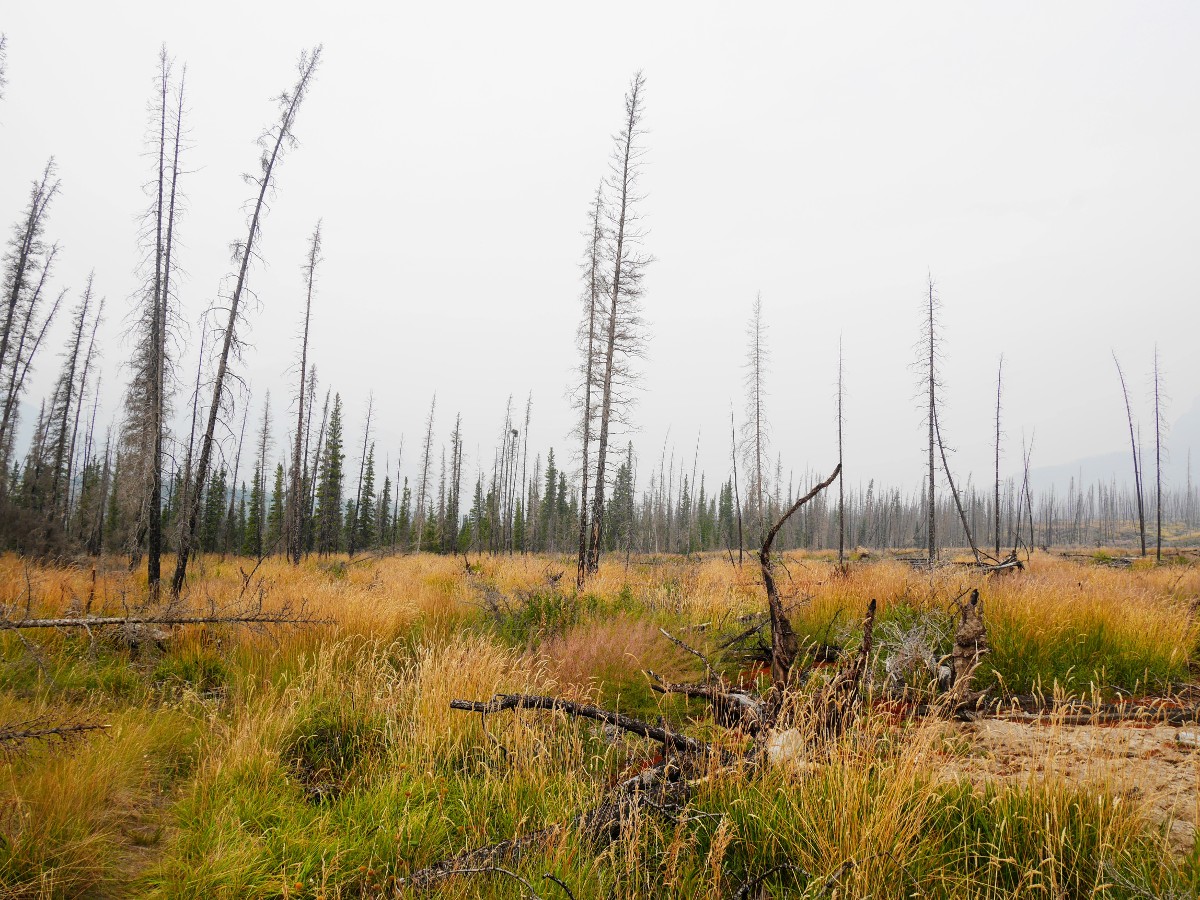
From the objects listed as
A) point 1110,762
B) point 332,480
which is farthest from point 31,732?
point 332,480

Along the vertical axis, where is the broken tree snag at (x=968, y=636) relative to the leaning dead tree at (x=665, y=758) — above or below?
above

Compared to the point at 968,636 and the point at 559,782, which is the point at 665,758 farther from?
the point at 968,636

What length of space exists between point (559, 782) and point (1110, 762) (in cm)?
271

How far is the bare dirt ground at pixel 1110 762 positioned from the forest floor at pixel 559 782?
22mm

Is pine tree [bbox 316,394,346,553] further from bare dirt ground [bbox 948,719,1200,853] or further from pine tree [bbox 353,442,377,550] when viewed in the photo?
bare dirt ground [bbox 948,719,1200,853]

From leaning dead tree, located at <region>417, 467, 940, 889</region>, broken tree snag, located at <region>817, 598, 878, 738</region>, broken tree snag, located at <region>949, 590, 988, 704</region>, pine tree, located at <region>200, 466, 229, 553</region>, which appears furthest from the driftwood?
pine tree, located at <region>200, 466, 229, 553</region>

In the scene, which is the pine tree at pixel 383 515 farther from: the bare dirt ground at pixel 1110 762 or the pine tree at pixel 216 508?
the bare dirt ground at pixel 1110 762

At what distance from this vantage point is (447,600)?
801 centimetres

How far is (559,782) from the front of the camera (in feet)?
9.47

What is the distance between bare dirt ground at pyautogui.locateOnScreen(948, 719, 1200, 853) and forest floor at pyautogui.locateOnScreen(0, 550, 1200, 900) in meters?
0.02

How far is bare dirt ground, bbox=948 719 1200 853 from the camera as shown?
7.09 ft

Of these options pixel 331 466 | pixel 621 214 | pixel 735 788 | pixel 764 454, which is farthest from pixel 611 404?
pixel 331 466

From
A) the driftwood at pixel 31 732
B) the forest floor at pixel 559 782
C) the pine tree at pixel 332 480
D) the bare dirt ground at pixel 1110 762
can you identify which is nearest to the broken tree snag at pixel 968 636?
the forest floor at pixel 559 782

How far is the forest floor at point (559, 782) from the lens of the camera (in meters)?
2.05
